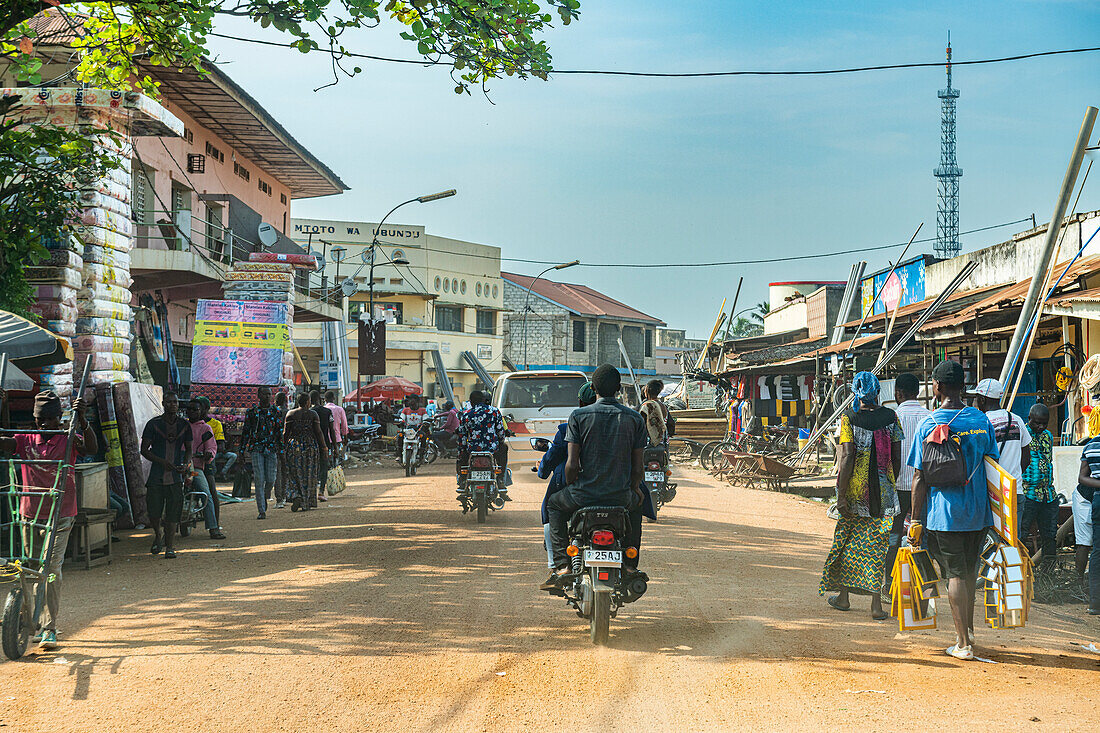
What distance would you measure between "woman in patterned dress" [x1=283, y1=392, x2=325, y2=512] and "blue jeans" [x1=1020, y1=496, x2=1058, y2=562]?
9361mm

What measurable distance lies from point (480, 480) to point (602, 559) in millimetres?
6299

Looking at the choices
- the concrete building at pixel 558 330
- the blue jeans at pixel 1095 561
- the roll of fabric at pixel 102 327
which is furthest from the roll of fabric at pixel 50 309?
the concrete building at pixel 558 330

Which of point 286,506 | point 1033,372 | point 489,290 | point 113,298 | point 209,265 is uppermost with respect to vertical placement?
point 489,290

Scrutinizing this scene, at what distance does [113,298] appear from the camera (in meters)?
13.3

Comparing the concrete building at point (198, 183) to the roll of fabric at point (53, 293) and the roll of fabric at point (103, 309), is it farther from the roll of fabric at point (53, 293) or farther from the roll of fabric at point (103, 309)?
the roll of fabric at point (53, 293)

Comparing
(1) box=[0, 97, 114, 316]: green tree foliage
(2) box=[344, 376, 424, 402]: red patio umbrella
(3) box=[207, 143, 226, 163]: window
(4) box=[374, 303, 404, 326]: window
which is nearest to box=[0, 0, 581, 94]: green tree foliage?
(1) box=[0, 97, 114, 316]: green tree foliage

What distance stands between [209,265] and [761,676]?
19.8 m

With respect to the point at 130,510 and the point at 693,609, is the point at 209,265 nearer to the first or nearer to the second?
the point at 130,510

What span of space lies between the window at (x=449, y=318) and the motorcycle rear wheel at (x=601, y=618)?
49.3 meters

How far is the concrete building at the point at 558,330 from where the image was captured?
5953cm

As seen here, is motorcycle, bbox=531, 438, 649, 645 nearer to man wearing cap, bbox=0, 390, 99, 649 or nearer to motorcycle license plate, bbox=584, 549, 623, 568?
motorcycle license plate, bbox=584, 549, 623, 568

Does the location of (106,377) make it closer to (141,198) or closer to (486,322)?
(141,198)

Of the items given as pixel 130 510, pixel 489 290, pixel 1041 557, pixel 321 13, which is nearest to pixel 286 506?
pixel 130 510

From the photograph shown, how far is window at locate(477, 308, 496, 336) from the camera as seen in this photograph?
57625mm
